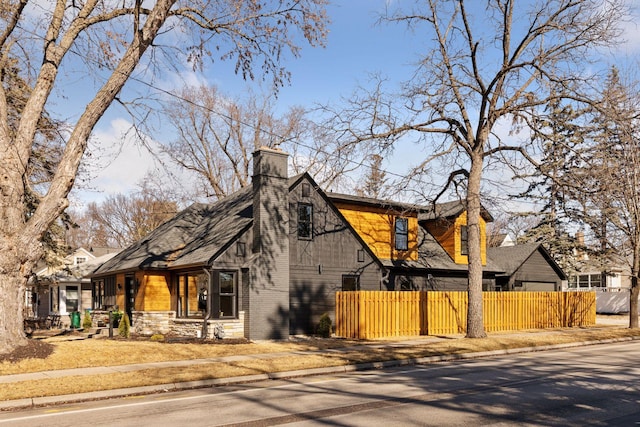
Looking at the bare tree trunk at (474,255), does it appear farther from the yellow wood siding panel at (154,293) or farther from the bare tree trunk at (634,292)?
the yellow wood siding panel at (154,293)

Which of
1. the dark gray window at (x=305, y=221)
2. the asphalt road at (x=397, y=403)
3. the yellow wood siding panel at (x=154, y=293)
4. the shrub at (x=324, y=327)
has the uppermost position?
the dark gray window at (x=305, y=221)

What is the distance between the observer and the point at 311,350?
1922cm

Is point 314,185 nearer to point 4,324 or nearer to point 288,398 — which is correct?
point 4,324

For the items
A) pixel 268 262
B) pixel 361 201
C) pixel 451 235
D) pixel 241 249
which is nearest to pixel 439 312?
pixel 361 201

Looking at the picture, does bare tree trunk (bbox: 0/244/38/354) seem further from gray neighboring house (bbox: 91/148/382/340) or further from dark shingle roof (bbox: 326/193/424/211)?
dark shingle roof (bbox: 326/193/424/211)

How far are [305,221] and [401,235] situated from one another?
7.79 meters

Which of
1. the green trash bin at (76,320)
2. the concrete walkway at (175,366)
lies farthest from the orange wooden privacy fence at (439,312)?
the green trash bin at (76,320)

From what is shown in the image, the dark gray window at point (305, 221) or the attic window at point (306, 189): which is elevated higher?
the attic window at point (306, 189)

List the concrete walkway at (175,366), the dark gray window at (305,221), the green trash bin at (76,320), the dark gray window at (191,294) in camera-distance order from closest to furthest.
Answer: the concrete walkway at (175,366)
the dark gray window at (191,294)
the dark gray window at (305,221)
the green trash bin at (76,320)

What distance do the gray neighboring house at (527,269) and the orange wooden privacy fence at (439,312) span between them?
18.3 ft

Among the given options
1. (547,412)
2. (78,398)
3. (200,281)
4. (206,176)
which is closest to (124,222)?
(206,176)

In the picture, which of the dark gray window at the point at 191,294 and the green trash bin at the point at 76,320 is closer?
the dark gray window at the point at 191,294

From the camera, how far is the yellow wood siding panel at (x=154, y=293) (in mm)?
25359

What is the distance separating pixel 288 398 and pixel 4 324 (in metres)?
9.13
